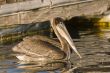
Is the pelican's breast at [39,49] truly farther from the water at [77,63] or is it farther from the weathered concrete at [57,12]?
the weathered concrete at [57,12]

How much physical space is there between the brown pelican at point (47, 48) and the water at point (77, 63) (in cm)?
26

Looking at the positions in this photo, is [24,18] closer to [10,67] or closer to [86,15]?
[86,15]

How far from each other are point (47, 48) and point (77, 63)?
3.42 feet

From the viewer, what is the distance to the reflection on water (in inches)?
394

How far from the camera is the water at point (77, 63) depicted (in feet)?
32.8

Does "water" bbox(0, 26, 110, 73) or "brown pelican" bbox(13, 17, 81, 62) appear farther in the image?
"brown pelican" bbox(13, 17, 81, 62)

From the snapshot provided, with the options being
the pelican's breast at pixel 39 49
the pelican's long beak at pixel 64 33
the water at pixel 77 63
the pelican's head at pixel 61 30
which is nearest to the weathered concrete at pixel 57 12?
the water at pixel 77 63

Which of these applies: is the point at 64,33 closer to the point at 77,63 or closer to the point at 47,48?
the point at 47,48

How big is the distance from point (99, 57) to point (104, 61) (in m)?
0.45

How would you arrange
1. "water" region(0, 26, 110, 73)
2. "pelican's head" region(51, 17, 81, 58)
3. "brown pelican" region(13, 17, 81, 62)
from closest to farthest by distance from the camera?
"water" region(0, 26, 110, 73), "brown pelican" region(13, 17, 81, 62), "pelican's head" region(51, 17, 81, 58)

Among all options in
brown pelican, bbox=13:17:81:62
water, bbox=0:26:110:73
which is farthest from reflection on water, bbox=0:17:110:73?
brown pelican, bbox=13:17:81:62

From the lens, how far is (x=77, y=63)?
10719 mm

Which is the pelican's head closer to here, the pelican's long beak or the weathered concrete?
the pelican's long beak

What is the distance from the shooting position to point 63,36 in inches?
455
